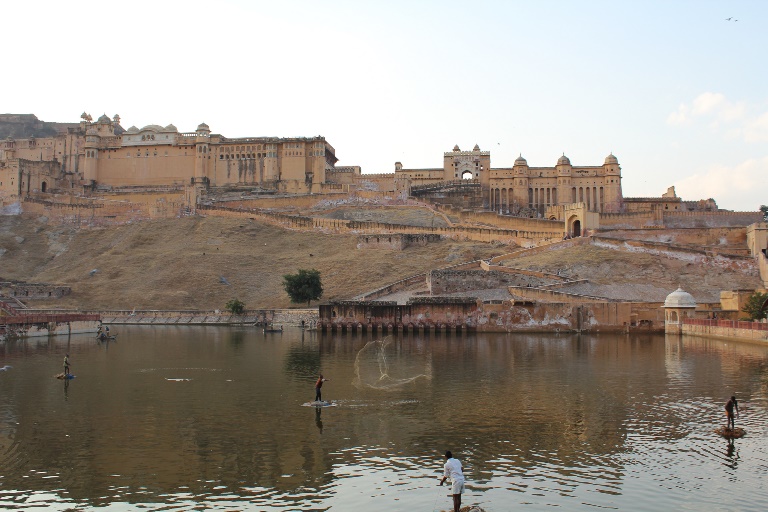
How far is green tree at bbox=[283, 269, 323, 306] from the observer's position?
183 feet

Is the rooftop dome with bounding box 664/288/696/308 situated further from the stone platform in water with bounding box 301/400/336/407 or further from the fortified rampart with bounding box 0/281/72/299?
the fortified rampart with bounding box 0/281/72/299

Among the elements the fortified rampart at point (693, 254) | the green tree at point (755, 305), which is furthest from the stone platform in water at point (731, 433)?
the fortified rampart at point (693, 254)

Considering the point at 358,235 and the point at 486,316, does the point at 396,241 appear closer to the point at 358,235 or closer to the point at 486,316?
the point at 358,235

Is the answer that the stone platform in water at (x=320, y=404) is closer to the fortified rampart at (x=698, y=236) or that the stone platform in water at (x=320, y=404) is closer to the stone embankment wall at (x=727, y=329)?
the stone embankment wall at (x=727, y=329)

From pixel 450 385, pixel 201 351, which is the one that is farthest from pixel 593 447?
pixel 201 351

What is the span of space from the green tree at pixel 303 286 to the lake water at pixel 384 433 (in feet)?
74.9

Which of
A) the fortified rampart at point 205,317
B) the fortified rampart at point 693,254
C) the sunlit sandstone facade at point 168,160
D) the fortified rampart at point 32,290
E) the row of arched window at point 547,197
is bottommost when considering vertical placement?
the fortified rampart at point 205,317

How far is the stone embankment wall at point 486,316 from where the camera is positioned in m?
45.1

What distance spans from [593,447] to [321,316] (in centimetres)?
3358

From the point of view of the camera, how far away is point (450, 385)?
25.0m

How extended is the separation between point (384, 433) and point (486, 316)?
2903cm

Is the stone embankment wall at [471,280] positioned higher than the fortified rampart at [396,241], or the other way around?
the fortified rampart at [396,241]

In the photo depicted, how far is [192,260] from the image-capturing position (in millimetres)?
66938

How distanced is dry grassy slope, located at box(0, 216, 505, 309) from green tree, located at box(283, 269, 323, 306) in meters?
1.79
